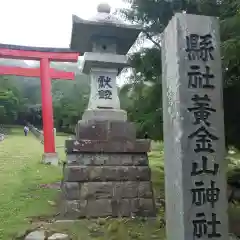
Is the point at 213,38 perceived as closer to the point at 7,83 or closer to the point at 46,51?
the point at 46,51

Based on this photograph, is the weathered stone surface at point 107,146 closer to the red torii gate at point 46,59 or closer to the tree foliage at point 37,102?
the red torii gate at point 46,59

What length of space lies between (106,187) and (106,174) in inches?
8.9

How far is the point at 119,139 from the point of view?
621 cm

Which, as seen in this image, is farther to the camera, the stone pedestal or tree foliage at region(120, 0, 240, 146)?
the stone pedestal

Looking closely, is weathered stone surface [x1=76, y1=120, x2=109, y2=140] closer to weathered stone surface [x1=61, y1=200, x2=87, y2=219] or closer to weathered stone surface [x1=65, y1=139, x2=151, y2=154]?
weathered stone surface [x1=65, y1=139, x2=151, y2=154]

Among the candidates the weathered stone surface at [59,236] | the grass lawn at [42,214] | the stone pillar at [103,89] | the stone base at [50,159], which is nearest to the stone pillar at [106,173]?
the grass lawn at [42,214]

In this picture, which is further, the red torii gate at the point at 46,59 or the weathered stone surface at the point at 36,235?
the red torii gate at the point at 46,59

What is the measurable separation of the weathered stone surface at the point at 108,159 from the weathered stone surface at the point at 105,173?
8 cm

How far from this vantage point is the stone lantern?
5805 millimetres

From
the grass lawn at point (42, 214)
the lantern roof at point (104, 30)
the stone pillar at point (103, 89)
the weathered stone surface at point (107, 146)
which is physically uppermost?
Answer: the lantern roof at point (104, 30)

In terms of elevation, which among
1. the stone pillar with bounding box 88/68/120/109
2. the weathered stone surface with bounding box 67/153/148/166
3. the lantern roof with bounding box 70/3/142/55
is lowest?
the weathered stone surface with bounding box 67/153/148/166

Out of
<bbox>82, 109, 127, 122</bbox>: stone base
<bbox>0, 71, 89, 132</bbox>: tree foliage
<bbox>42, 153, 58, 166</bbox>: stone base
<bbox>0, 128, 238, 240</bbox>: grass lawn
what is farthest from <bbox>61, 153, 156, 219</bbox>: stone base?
<bbox>0, 71, 89, 132</bbox>: tree foliage

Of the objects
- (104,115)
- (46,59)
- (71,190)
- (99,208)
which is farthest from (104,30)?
(46,59)

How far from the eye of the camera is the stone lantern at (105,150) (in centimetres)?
580
